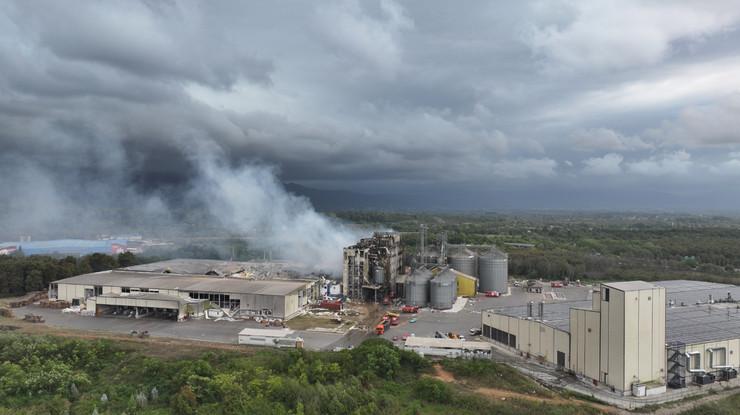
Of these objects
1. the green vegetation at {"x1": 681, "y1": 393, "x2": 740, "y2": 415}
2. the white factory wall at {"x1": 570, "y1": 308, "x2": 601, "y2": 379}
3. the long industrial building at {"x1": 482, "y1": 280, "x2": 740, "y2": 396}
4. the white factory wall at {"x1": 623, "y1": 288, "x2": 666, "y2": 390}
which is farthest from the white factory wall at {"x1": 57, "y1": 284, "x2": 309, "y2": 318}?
the green vegetation at {"x1": 681, "y1": 393, "x2": 740, "y2": 415}

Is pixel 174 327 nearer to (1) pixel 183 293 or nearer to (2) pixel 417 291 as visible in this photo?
(1) pixel 183 293

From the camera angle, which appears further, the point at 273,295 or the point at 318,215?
the point at 318,215

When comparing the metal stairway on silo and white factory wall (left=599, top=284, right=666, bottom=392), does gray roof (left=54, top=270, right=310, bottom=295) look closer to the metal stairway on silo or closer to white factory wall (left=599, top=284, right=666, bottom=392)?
white factory wall (left=599, top=284, right=666, bottom=392)

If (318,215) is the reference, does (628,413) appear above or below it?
below

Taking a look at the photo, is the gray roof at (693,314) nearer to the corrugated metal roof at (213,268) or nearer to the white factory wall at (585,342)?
the white factory wall at (585,342)

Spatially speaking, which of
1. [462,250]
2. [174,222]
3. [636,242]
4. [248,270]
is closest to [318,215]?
[248,270]

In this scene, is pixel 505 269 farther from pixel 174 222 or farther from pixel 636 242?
pixel 174 222
